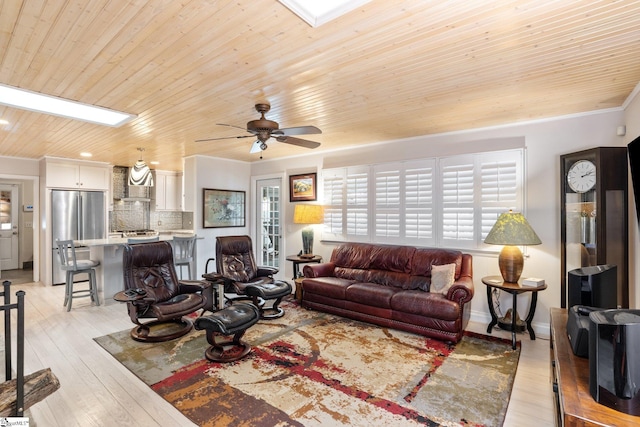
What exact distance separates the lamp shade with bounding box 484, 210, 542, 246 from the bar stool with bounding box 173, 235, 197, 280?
456 cm

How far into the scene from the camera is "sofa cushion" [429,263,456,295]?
151 inches

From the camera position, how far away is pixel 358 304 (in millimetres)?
4176

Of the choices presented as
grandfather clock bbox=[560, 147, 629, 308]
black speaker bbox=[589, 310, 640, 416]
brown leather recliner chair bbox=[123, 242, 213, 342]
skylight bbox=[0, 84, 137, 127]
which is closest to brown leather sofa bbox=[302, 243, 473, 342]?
grandfather clock bbox=[560, 147, 629, 308]

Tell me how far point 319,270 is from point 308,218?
3.14 feet

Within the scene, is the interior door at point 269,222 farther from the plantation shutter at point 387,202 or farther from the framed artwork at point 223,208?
the plantation shutter at point 387,202

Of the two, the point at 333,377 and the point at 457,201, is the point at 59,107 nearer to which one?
the point at 333,377

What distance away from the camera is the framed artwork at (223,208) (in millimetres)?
6207

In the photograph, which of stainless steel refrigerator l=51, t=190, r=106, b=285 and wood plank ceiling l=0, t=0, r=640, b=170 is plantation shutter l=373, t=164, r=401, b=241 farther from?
stainless steel refrigerator l=51, t=190, r=106, b=285

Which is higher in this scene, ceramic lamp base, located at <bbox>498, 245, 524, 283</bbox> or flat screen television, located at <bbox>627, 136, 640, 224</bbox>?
flat screen television, located at <bbox>627, 136, 640, 224</bbox>

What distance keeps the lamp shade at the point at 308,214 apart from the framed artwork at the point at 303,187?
419 mm

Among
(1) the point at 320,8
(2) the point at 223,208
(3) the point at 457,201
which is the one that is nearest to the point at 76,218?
(2) the point at 223,208

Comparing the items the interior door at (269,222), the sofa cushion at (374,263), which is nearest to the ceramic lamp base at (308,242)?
the sofa cushion at (374,263)

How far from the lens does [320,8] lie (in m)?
1.79

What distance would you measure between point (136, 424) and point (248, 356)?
3.73 ft
